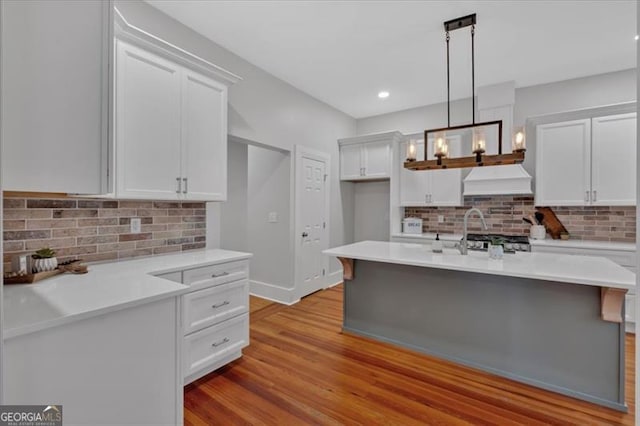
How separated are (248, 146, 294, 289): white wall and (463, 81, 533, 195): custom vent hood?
2.61 metres

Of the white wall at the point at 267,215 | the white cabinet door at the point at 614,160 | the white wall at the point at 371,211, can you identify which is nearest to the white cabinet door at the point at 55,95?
the white wall at the point at 267,215

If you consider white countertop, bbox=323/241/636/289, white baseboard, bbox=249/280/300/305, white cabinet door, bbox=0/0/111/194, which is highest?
white cabinet door, bbox=0/0/111/194

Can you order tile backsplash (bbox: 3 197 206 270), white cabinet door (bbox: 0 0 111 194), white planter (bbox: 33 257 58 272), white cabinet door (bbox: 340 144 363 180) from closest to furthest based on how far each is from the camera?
white cabinet door (bbox: 0 0 111 194) → white planter (bbox: 33 257 58 272) → tile backsplash (bbox: 3 197 206 270) → white cabinet door (bbox: 340 144 363 180)

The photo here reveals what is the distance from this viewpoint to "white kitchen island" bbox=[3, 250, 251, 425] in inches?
40.0

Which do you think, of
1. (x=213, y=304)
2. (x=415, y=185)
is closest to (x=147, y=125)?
(x=213, y=304)

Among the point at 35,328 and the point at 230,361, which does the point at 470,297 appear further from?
the point at 35,328

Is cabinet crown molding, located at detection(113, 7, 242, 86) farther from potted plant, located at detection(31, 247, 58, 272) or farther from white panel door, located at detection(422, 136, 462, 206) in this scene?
white panel door, located at detection(422, 136, 462, 206)

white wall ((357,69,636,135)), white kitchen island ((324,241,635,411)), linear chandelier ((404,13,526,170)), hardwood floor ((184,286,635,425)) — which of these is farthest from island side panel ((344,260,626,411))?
white wall ((357,69,636,135))

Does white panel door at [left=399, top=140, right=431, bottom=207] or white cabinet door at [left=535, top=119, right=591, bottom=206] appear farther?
white panel door at [left=399, top=140, right=431, bottom=207]

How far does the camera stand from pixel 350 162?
4949 mm

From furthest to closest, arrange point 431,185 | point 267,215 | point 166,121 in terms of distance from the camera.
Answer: point 431,185 → point 267,215 → point 166,121

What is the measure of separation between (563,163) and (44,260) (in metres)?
5.06

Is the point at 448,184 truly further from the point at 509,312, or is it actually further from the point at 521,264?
the point at 509,312

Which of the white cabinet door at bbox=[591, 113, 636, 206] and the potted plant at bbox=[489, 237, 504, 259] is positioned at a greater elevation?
the white cabinet door at bbox=[591, 113, 636, 206]
